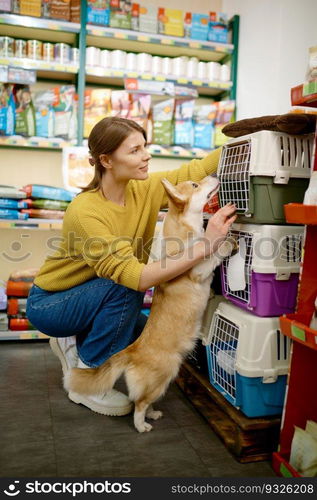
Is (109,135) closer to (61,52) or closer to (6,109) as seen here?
(6,109)

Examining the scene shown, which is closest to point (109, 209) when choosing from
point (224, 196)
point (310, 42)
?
point (224, 196)

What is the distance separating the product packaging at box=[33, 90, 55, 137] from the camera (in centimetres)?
322

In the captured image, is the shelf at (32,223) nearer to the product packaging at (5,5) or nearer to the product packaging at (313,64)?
the product packaging at (5,5)

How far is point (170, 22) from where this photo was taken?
3.32 metres

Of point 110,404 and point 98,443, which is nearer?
point 98,443

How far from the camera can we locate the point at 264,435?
158 cm

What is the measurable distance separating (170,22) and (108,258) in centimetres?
248

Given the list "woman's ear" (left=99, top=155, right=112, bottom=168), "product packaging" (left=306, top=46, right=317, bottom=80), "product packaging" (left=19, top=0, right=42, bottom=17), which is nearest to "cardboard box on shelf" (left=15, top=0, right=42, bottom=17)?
"product packaging" (left=19, top=0, right=42, bottom=17)

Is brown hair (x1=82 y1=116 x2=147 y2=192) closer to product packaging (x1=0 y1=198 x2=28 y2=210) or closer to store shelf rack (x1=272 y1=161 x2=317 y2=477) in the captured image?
store shelf rack (x1=272 y1=161 x2=317 y2=477)

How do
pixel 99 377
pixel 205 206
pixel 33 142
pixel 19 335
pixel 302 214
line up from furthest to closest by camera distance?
pixel 33 142
pixel 19 335
pixel 205 206
pixel 99 377
pixel 302 214

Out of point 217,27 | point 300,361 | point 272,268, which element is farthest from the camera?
point 217,27

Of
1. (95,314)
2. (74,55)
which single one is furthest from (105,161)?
(74,55)

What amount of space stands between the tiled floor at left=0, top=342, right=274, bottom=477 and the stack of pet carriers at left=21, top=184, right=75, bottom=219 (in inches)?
50.9

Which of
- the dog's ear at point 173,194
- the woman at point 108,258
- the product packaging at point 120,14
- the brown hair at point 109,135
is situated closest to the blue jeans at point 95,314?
the woman at point 108,258
